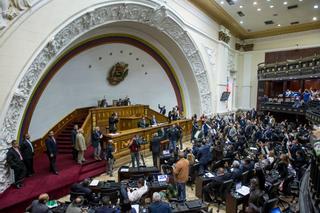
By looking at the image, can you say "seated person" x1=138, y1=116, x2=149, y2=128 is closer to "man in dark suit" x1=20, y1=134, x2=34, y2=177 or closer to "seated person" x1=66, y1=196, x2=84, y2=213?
"man in dark suit" x1=20, y1=134, x2=34, y2=177

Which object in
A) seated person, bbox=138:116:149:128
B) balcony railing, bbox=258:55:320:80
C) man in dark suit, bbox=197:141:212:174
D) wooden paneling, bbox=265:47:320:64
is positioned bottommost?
man in dark suit, bbox=197:141:212:174

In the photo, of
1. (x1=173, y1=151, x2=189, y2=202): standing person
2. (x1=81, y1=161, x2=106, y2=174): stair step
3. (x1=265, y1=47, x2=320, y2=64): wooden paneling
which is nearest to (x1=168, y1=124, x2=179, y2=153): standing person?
(x1=81, y1=161, x2=106, y2=174): stair step

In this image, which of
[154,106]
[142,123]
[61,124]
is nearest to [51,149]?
[61,124]

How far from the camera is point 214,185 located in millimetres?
5926

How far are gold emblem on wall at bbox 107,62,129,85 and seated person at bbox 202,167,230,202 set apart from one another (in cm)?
919

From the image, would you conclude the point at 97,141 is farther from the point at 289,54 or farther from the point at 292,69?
the point at 289,54

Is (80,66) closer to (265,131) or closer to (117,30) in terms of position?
(117,30)

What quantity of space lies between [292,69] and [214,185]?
43.5 feet

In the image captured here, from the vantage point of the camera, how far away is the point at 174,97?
53.9ft

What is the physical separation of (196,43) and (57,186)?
1165 cm

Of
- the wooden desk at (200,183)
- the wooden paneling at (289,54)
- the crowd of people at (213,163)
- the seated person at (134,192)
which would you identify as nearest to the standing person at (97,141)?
the crowd of people at (213,163)

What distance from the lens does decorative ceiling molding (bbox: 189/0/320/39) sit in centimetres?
1510

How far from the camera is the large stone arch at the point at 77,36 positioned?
646cm

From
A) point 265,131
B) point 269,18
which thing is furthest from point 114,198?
point 269,18
